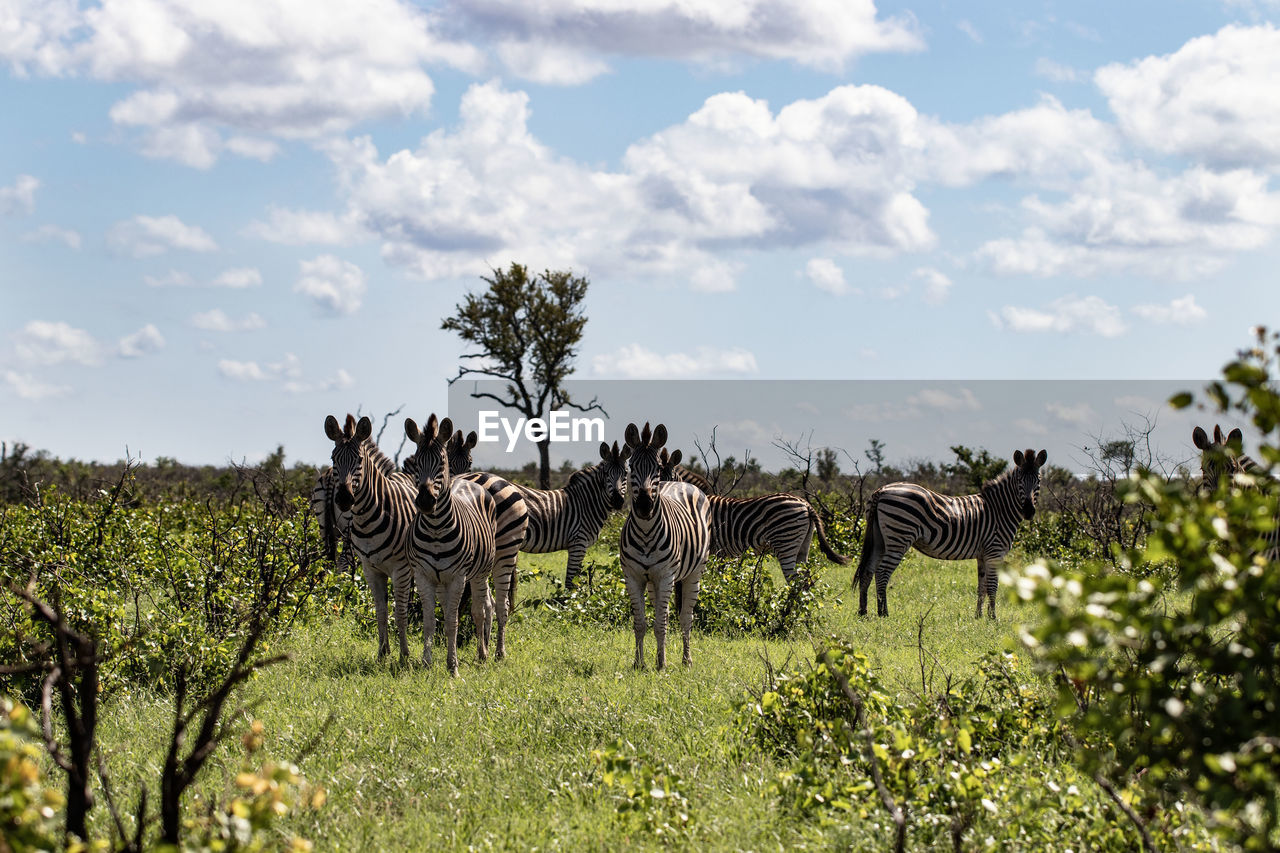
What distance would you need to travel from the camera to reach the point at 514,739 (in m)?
7.27

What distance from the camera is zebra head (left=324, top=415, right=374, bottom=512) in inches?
383

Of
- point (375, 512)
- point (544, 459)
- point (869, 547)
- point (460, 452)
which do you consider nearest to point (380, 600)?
point (375, 512)

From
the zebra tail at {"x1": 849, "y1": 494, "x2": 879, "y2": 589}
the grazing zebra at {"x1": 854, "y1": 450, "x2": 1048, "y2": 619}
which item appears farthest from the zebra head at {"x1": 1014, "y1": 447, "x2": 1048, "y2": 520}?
the zebra tail at {"x1": 849, "y1": 494, "x2": 879, "y2": 589}

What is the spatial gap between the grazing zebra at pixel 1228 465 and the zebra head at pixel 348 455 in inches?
273

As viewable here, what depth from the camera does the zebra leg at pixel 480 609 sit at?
1037 cm

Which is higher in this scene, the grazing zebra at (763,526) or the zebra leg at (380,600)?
the grazing zebra at (763,526)

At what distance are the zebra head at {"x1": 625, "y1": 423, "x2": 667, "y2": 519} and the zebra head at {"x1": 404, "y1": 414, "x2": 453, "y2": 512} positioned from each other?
1.70 meters

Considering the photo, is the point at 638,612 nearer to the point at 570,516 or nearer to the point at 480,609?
the point at 480,609

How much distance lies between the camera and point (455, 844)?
5.45m

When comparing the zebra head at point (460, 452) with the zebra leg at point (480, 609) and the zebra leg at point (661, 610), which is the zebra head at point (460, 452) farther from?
the zebra leg at point (661, 610)

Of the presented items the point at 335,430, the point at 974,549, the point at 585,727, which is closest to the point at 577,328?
the point at 974,549

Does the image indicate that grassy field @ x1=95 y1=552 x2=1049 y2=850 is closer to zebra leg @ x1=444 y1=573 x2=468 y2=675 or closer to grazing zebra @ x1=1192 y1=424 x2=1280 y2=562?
zebra leg @ x1=444 y1=573 x2=468 y2=675

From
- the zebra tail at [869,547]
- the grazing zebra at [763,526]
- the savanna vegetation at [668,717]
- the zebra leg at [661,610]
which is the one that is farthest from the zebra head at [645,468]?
the zebra tail at [869,547]

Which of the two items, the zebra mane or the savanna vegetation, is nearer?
the savanna vegetation
